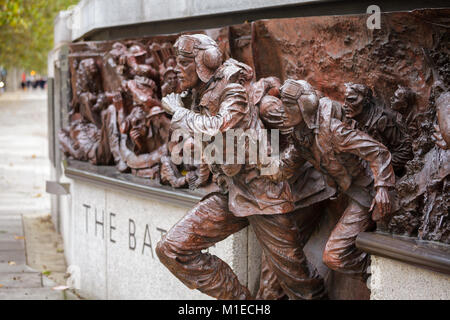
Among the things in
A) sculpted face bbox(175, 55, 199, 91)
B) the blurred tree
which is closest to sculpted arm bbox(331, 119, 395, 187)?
sculpted face bbox(175, 55, 199, 91)

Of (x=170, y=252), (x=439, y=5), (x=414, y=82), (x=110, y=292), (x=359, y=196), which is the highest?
(x=439, y=5)

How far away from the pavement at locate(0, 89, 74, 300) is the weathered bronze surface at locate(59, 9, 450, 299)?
389 cm

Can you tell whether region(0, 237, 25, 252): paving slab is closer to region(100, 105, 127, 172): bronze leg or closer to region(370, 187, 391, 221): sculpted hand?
region(100, 105, 127, 172): bronze leg

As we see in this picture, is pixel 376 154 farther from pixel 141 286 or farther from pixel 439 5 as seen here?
pixel 141 286

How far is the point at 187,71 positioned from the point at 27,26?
63.8ft

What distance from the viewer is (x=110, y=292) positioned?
9133 mm

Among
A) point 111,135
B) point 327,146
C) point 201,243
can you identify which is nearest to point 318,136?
point 327,146

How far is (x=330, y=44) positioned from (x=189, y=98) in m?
1.25

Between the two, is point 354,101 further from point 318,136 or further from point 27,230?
point 27,230

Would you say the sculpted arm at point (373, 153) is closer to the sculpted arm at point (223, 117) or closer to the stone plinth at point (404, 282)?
the stone plinth at point (404, 282)

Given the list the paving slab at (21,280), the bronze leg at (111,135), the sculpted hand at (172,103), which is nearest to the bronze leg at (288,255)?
the sculpted hand at (172,103)

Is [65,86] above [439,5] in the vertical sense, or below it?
below

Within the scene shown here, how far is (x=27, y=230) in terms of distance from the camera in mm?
13227

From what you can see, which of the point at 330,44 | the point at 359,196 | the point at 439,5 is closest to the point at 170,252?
the point at 359,196
